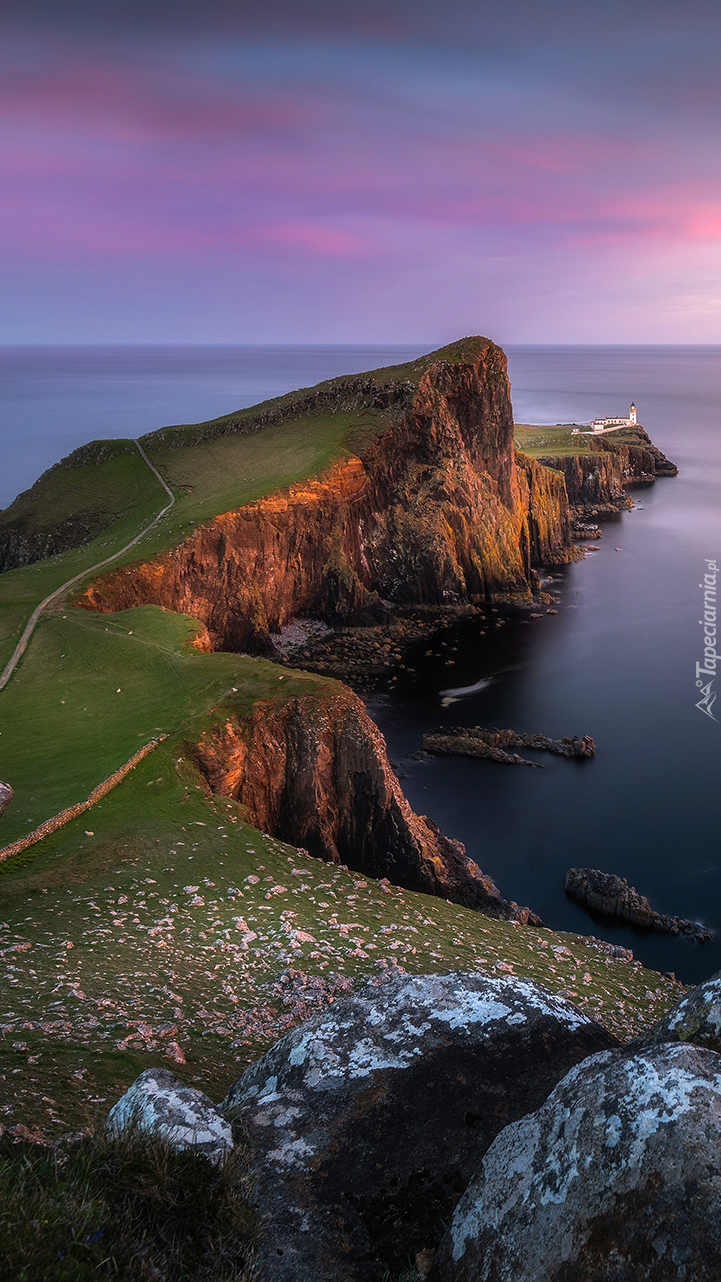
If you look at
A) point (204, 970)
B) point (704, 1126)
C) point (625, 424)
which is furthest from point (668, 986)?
point (625, 424)

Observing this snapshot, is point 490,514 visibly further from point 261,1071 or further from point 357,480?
point 261,1071

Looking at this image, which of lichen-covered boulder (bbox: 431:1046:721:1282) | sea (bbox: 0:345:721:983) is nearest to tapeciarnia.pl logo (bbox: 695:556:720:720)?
sea (bbox: 0:345:721:983)

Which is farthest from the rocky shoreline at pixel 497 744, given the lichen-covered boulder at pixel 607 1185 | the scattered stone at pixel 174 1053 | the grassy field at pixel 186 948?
the lichen-covered boulder at pixel 607 1185

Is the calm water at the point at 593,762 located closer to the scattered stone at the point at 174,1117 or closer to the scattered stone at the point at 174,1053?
the scattered stone at the point at 174,1053

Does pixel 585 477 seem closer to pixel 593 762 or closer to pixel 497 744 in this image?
pixel 497 744

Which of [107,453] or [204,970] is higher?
[107,453]

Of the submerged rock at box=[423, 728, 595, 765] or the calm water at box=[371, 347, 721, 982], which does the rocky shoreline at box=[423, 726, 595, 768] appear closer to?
the submerged rock at box=[423, 728, 595, 765]

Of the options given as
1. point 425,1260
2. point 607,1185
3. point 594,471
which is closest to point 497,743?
point 425,1260
